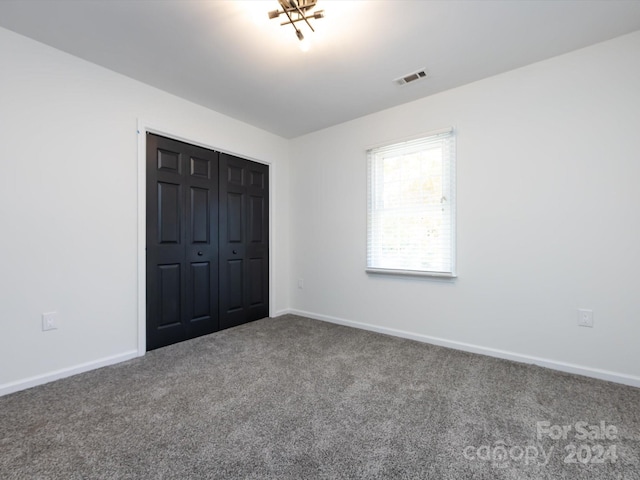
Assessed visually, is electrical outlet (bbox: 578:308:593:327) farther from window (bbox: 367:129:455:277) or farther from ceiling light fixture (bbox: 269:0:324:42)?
ceiling light fixture (bbox: 269:0:324:42)

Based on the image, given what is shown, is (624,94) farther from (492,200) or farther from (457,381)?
(457,381)

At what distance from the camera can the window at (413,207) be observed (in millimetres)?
2840

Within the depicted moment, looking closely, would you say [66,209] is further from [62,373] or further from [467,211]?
[467,211]

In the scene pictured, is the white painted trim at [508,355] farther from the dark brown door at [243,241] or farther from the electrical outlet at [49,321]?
Answer: the electrical outlet at [49,321]

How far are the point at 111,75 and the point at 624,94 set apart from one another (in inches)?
159

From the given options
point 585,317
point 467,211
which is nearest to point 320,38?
point 467,211

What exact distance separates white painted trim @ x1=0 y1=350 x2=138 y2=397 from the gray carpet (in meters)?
0.07

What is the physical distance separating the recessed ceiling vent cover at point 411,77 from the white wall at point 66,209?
2.26m

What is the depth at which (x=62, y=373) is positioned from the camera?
7.20ft

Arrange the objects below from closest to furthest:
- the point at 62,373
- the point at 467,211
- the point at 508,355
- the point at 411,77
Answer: the point at 62,373
the point at 508,355
the point at 411,77
the point at 467,211

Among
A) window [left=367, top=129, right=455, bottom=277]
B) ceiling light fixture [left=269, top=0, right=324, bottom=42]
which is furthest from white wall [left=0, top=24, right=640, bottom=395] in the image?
ceiling light fixture [left=269, top=0, right=324, bottom=42]

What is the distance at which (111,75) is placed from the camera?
249 centimetres

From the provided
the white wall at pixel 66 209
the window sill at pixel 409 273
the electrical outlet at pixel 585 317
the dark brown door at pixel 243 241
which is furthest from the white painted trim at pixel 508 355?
the white wall at pixel 66 209

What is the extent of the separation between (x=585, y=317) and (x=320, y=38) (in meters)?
2.89
